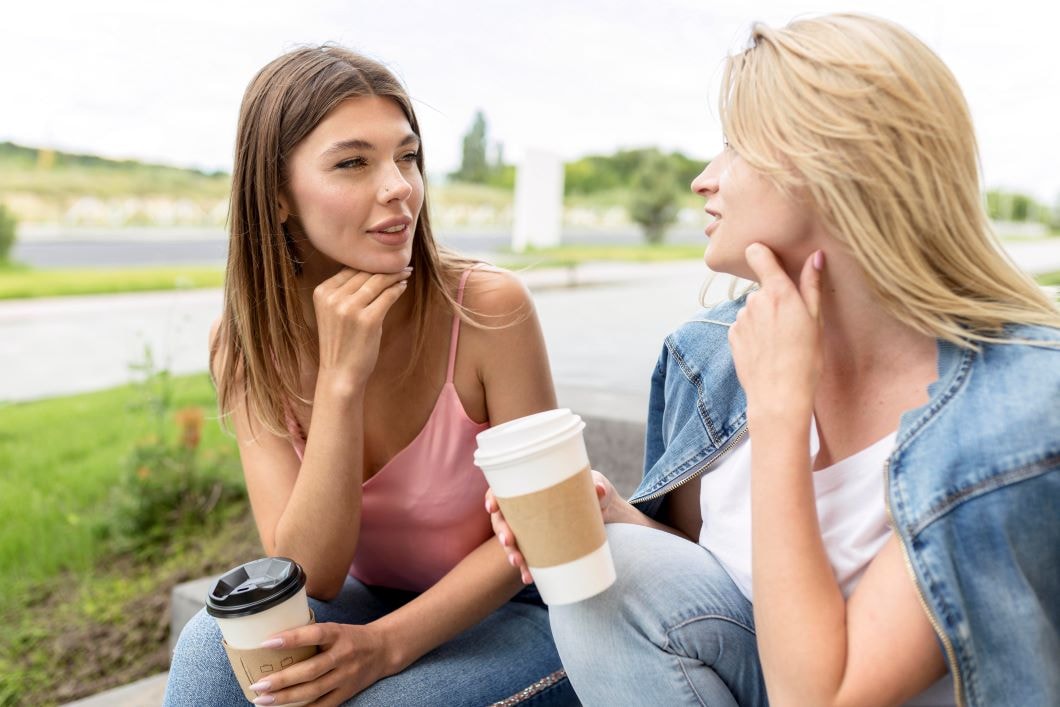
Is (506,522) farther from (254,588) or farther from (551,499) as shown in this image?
(254,588)

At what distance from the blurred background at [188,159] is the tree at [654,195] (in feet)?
25.4

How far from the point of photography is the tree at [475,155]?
10.5 meters

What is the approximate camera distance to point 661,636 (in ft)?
4.00

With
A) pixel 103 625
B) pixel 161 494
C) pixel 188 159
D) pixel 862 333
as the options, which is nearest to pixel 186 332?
pixel 188 159

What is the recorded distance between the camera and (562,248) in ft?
47.2

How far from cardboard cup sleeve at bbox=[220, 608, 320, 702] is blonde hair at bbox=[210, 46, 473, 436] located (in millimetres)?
518

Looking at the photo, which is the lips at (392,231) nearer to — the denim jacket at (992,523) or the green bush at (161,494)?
the denim jacket at (992,523)

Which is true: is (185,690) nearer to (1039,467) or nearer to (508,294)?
(508,294)

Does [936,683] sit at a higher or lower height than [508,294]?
lower

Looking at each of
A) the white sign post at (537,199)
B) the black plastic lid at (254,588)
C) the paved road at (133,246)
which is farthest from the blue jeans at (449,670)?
the white sign post at (537,199)

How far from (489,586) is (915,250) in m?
0.90

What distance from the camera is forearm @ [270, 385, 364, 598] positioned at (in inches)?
64.4

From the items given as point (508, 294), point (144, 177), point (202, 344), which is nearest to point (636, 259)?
point (144, 177)

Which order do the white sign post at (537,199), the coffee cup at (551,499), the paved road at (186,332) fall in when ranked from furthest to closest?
the white sign post at (537,199)
the paved road at (186,332)
the coffee cup at (551,499)
